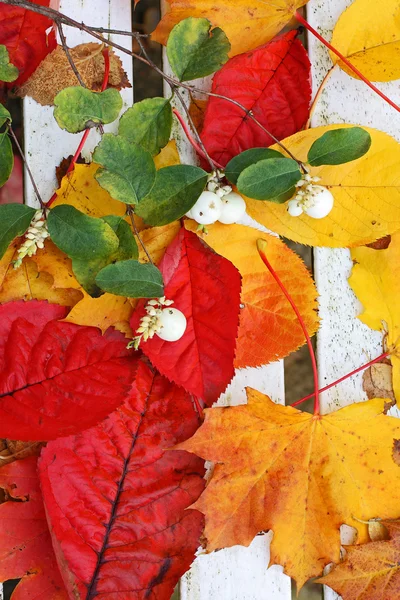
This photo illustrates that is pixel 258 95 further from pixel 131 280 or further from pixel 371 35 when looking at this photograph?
pixel 131 280

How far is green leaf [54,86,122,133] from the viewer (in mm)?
583

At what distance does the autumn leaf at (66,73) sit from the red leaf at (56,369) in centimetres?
26

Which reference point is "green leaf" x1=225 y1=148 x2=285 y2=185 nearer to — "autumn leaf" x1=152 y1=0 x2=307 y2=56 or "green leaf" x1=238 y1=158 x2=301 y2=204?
"green leaf" x1=238 y1=158 x2=301 y2=204

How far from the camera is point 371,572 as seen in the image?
0.76 meters

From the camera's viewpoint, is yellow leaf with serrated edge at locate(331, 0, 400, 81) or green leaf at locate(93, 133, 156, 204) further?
yellow leaf with serrated edge at locate(331, 0, 400, 81)

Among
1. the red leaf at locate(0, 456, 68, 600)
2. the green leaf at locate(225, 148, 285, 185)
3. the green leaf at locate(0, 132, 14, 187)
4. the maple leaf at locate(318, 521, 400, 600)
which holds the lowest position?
the maple leaf at locate(318, 521, 400, 600)

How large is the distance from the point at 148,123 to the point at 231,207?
0.13 meters

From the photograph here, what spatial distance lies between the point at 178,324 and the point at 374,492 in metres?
0.32

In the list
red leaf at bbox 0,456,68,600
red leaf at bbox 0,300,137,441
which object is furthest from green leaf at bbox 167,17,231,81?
red leaf at bbox 0,456,68,600

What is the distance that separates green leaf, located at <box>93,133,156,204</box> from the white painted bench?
0.18m

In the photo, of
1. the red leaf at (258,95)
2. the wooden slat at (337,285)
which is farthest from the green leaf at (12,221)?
the wooden slat at (337,285)

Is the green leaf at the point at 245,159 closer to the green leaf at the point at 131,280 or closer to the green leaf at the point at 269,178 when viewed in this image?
the green leaf at the point at 269,178

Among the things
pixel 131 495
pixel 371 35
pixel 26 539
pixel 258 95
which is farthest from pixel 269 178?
pixel 26 539

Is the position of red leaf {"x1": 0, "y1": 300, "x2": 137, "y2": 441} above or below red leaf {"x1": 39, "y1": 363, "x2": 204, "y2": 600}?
above
